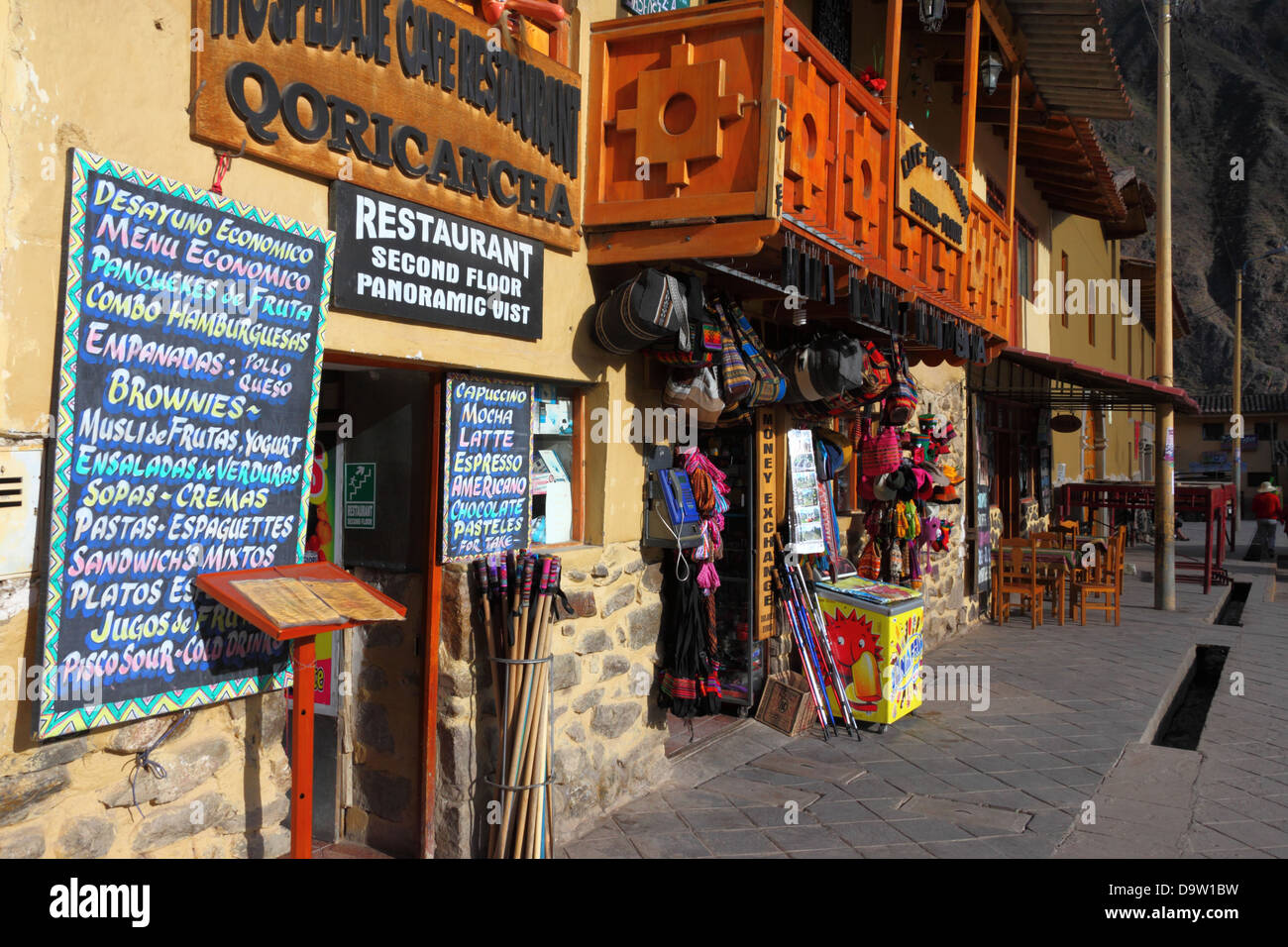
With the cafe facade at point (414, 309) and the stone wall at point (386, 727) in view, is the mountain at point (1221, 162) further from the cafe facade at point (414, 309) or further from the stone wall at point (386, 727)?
the stone wall at point (386, 727)

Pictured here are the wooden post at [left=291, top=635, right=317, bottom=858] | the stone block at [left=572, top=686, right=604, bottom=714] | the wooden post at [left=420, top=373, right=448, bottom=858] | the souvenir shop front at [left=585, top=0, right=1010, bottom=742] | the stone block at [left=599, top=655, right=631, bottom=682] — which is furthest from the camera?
the stone block at [left=599, top=655, right=631, bottom=682]

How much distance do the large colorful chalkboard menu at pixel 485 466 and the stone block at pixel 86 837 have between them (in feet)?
6.16

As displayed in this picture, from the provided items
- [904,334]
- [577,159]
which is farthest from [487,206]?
[904,334]

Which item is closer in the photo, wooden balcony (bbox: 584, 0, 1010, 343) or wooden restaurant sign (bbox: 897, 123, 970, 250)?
wooden balcony (bbox: 584, 0, 1010, 343)

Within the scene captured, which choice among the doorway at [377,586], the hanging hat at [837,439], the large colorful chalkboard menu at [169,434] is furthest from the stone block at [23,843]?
the hanging hat at [837,439]

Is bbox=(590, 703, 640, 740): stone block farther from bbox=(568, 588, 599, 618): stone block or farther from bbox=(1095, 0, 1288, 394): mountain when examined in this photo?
bbox=(1095, 0, 1288, 394): mountain

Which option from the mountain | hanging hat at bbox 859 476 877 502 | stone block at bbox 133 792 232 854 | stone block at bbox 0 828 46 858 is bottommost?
stone block at bbox 133 792 232 854

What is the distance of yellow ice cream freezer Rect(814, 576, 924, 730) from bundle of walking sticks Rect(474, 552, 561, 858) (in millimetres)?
3246

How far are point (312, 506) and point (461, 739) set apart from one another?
145 centimetres

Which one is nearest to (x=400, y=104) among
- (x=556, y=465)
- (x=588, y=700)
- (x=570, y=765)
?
(x=556, y=465)

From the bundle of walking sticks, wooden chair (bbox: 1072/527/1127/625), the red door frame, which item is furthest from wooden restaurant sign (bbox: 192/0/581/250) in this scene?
wooden chair (bbox: 1072/527/1127/625)

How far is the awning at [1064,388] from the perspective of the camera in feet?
38.4

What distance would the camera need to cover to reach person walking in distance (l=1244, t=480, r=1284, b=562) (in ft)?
67.3

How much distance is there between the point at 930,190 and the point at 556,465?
3990mm
